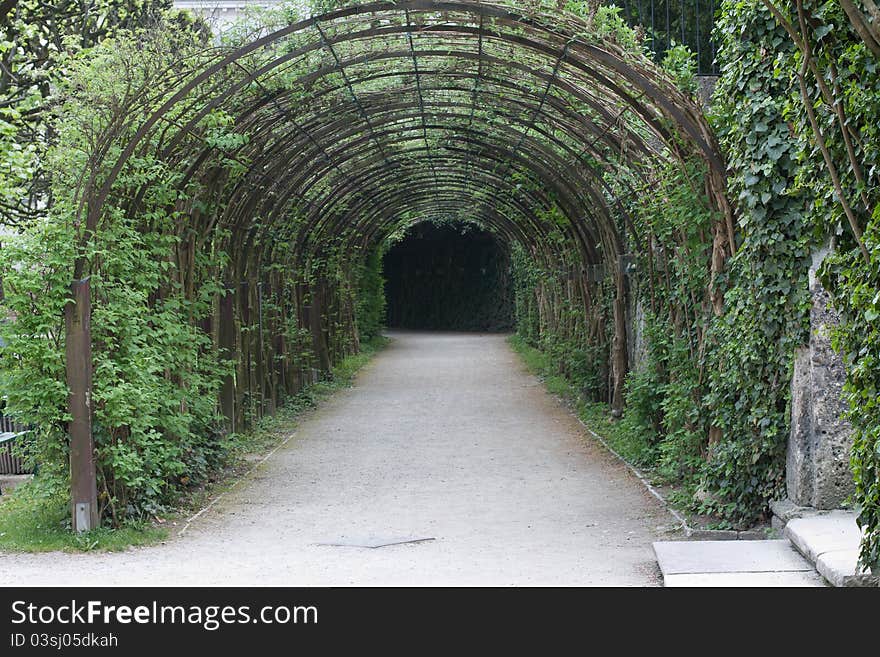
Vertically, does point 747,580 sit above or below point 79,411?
below

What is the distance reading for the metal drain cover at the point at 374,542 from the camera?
21.3 ft

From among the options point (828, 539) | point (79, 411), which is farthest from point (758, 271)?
point (79, 411)

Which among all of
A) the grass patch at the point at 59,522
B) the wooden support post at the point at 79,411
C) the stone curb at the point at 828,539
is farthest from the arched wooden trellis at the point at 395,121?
the stone curb at the point at 828,539

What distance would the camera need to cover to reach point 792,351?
5988 mm

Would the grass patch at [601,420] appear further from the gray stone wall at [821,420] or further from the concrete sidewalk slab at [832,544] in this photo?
the concrete sidewalk slab at [832,544]

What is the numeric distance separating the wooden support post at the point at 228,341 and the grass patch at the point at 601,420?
3754 millimetres

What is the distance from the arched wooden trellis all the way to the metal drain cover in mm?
1571

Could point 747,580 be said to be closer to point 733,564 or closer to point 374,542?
point 733,564

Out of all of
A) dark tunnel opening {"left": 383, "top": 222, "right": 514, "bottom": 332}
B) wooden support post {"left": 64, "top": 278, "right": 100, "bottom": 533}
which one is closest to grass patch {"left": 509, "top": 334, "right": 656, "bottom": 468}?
wooden support post {"left": 64, "top": 278, "right": 100, "bottom": 533}

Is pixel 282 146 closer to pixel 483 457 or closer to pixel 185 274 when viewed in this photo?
pixel 185 274

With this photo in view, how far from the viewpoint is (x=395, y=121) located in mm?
11922

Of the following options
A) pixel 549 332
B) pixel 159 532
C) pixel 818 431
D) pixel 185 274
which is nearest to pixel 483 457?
pixel 185 274

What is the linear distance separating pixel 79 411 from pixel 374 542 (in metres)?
2.02
